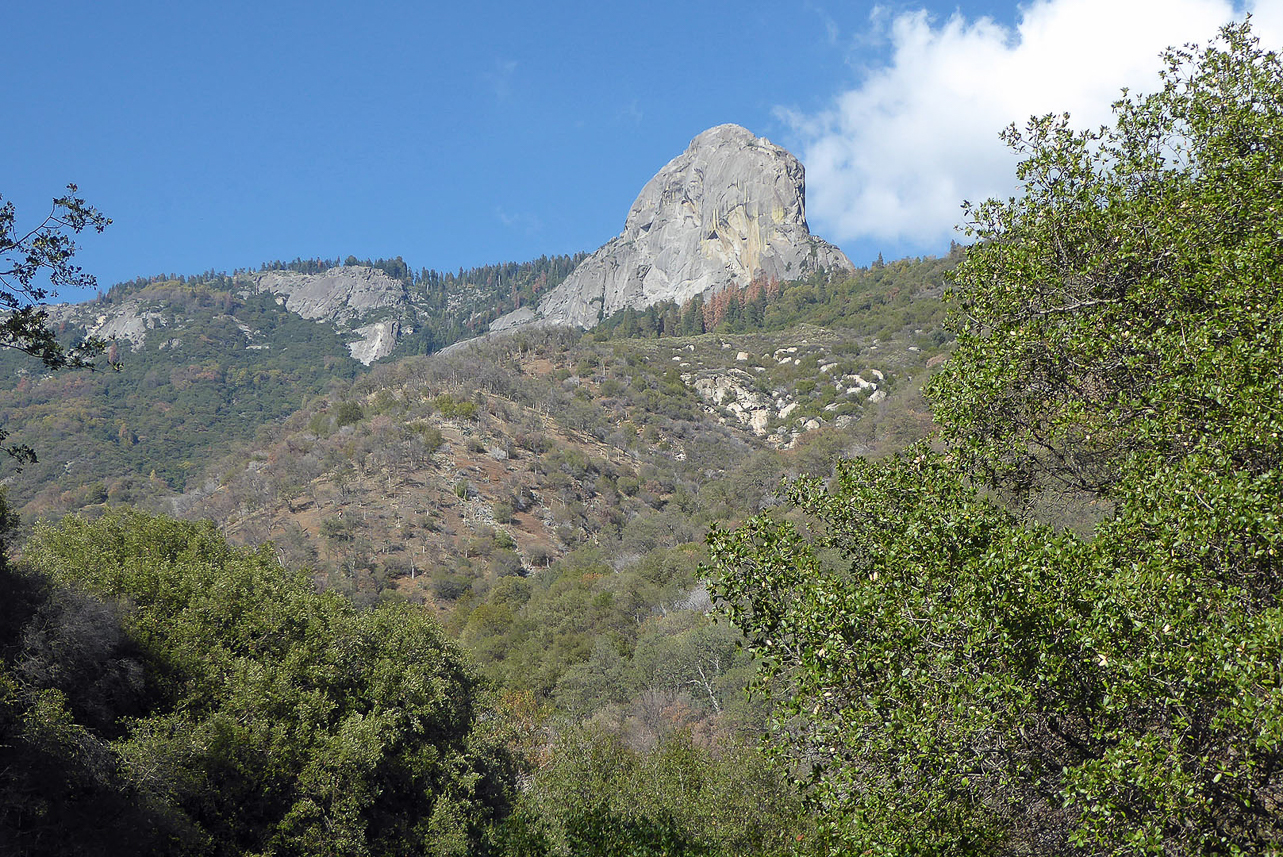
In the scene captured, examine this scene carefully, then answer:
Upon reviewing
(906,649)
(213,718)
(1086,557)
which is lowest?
(213,718)

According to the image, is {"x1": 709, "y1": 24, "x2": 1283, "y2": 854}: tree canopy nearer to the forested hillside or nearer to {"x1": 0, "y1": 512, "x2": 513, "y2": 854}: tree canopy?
the forested hillside

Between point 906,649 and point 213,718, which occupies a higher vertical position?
point 906,649

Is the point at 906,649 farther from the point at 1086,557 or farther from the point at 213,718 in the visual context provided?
the point at 213,718

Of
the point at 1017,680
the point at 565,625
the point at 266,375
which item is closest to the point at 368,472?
the point at 565,625

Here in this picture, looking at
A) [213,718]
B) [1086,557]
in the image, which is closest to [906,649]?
[1086,557]

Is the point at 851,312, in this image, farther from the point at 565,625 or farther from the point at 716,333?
the point at 565,625

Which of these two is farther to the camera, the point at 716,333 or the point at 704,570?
the point at 716,333

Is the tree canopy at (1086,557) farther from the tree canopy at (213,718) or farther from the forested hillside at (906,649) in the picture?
the tree canopy at (213,718)

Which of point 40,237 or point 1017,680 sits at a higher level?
point 40,237

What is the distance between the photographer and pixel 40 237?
884 cm

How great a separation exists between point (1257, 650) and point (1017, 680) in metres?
1.69

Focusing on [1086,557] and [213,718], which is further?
[213,718]

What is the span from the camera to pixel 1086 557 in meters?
7.04

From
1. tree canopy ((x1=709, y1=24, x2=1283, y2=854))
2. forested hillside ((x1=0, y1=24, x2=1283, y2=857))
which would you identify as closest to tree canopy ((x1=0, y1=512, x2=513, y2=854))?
forested hillside ((x1=0, y1=24, x2=1283, y2=857))
